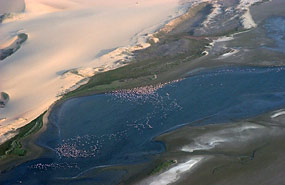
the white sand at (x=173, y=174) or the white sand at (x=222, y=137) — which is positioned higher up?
the white sand at (x=222, y=137)

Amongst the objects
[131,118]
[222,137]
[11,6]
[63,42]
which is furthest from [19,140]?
[11,6]

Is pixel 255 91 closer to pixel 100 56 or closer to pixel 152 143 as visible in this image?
pixel 152 143

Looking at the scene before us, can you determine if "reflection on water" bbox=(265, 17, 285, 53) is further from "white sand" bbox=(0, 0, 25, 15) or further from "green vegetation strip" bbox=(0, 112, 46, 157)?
"white sand" bbox=(0, 0, 25, 15)

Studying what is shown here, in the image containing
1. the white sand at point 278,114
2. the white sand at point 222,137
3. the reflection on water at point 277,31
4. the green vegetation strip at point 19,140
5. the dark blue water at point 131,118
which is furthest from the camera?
the reflection on water at point 277,31

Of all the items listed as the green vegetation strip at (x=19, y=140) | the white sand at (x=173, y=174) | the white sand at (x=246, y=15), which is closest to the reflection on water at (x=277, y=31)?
the white sand at (x=246, y=15)

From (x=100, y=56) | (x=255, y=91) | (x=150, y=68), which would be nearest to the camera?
(x=255, y=91)

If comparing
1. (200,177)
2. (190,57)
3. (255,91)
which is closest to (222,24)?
(190,57)

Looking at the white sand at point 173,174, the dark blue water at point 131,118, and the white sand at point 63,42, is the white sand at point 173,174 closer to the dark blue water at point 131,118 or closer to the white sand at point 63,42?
the dark blue water at point 131,118
